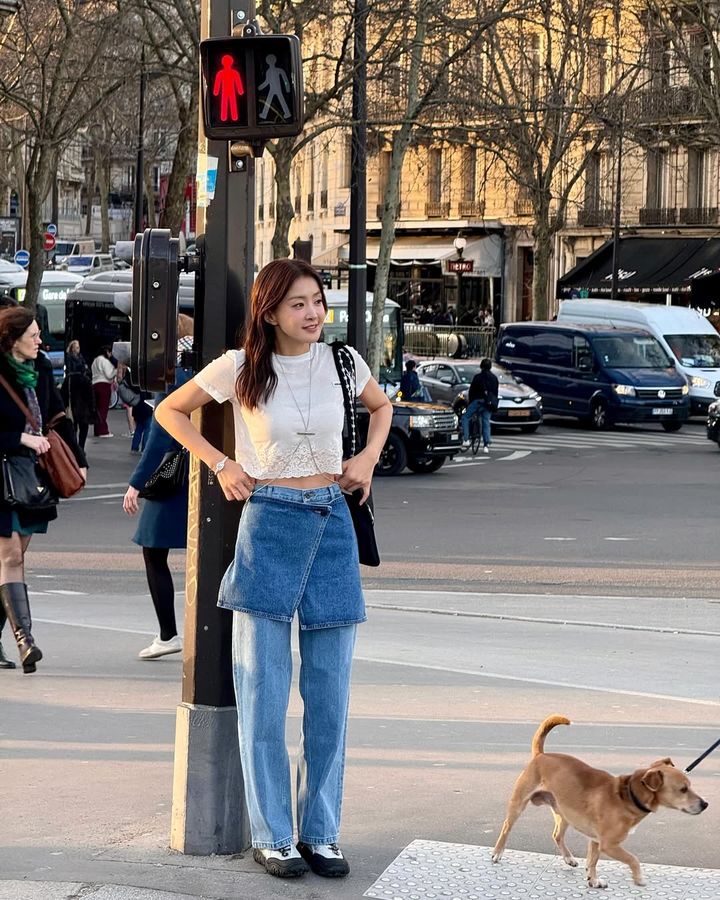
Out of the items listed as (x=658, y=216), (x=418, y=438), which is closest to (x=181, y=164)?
(x=418, y=438)

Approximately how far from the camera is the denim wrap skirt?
16.1 ft

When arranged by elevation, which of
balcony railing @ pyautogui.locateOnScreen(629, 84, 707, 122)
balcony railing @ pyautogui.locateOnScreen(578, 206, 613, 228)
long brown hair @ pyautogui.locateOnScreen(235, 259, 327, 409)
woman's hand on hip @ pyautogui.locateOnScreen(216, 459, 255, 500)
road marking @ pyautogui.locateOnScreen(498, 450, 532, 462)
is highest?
balcony railing @ pyautogui.locateOnScreen(629, 84, 707, 122)

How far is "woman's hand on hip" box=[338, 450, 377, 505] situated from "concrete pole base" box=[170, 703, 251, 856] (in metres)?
0.78

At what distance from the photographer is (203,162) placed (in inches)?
205

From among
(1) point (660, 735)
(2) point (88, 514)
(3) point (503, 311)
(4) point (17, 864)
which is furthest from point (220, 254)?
(3) point (503, 311)

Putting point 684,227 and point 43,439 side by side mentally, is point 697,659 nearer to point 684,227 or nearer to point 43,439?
point 43,439

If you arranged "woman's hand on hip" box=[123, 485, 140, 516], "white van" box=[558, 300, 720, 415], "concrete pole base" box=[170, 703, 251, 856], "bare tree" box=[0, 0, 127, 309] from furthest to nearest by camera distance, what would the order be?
"white van" box=[558, 300, 720, 415], "bare tree" box=[0, 0, 127, 309], "woman's hand on hip" box=[123, 485, 140, 516], "concrete pole base" box=[170, 703, 251, 856]

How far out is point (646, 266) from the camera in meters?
58.8

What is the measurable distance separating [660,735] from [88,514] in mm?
12172

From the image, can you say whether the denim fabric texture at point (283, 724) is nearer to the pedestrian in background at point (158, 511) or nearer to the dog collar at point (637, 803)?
the dog collar at point (637, 803)

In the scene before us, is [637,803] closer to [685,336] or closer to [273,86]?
[273,86]

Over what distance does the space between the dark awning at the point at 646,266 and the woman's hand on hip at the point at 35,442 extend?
4795 centimetres

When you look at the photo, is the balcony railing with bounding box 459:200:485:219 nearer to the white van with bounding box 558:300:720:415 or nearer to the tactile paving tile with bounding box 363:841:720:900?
the white van with bounding box 558:300:720:415

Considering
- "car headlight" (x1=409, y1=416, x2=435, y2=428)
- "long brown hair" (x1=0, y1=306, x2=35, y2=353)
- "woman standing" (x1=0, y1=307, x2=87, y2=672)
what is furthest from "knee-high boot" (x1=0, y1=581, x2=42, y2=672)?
"car headlight" (x1=409, y1=416, x2=435, y2=428)
